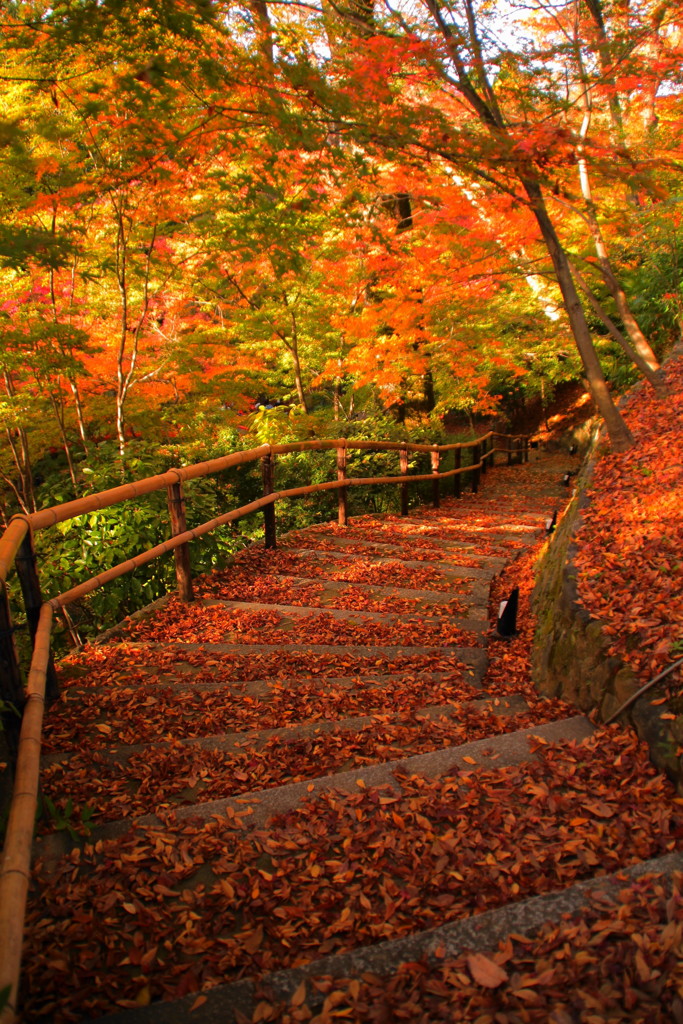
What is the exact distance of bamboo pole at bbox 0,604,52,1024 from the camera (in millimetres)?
1177

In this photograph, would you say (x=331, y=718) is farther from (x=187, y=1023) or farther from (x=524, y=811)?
(x=187, y=1023)

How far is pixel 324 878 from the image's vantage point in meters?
1.85

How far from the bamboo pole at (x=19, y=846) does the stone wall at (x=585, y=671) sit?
2.05 m

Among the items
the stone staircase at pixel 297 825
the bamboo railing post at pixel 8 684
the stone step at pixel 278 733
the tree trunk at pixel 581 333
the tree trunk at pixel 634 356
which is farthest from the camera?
the tree trunk at pixel 634 356

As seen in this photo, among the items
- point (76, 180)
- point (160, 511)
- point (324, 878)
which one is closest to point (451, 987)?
point (324, 878)

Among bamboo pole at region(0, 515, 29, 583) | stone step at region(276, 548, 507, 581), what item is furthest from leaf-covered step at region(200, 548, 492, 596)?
bamboo pole at region(0, 515, 29, 583)

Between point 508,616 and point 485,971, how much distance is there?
301cm

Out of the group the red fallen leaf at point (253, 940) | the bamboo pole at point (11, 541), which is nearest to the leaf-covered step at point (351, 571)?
the bamboo pole at point (11, 541)

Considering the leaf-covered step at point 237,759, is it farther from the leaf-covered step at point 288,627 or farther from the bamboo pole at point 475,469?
the bamboo pole at point 475,469

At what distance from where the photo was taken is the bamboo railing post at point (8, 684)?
2031 millimetres

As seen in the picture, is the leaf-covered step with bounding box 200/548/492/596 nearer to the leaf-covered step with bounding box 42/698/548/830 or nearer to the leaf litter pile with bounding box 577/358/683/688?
the leaf litter pile with bounding box 577/358/683/688

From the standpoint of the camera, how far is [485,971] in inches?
56.5

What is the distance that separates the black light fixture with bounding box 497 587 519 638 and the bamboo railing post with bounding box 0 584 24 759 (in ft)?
10.2

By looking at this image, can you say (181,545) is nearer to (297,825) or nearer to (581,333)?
(297,825)
